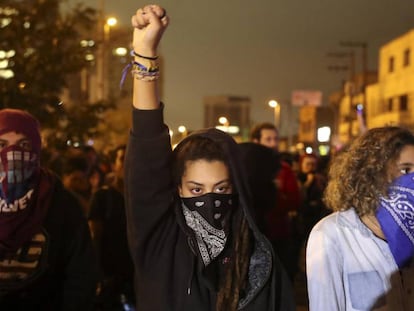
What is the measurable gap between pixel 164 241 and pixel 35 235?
892mm

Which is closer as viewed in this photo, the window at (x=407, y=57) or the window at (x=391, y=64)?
the window at (x=407, y=57)

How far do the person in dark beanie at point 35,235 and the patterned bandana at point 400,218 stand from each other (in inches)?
57.6

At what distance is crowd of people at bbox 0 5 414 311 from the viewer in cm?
263

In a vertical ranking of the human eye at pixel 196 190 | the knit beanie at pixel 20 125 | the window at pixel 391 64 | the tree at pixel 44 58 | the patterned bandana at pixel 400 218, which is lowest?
the patterned bandana at pixel 400 218

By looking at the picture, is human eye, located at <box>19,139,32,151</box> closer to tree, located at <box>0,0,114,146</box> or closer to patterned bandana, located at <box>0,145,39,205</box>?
patterned bandana, located at <box>0,145,39,205</box>

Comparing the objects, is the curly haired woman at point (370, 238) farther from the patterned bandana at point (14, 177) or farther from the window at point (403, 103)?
the window at point (403, 103)

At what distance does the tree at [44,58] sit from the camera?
27.2ft

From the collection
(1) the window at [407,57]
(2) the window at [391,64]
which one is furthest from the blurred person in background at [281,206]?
(2) the window at [391,64]

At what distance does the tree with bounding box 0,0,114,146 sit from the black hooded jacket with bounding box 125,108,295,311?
5601mm

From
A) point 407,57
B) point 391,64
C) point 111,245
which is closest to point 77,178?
point 111,245

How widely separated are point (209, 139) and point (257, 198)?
3118mm

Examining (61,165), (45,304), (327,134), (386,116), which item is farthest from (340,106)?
(45,304)

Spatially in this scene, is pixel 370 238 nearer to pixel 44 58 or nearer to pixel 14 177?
pixel 14 177

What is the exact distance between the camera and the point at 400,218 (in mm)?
2961
